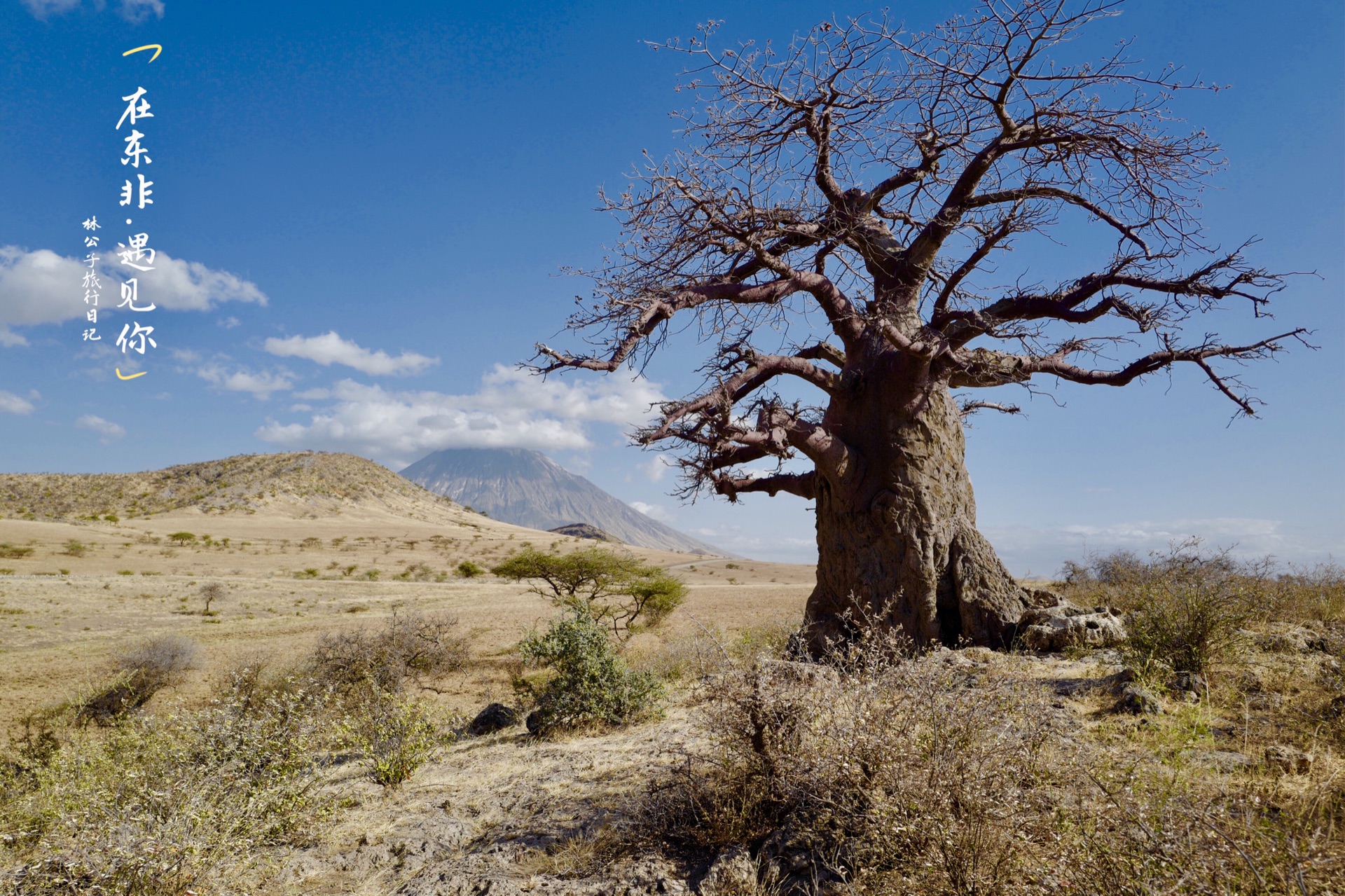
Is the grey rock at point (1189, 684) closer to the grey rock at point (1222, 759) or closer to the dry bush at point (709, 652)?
the grey rock at point (1222, 759)

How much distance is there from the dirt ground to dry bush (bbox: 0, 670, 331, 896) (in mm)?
2888

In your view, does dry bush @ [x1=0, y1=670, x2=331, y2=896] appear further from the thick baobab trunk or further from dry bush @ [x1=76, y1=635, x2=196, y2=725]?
dry bush @ [x1=76, y1=635, x2=196, y2=725]

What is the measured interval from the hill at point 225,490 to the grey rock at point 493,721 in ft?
179

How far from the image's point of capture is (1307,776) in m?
3.31

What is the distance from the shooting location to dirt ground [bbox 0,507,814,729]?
45.8 feet

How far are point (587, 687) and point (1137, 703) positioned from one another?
500 centimetres

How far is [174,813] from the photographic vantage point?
3551mm

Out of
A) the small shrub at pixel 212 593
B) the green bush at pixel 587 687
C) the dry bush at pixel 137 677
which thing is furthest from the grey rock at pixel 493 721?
the small shrub at pixel 212 593

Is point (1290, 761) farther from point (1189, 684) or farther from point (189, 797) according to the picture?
point (189, 797)

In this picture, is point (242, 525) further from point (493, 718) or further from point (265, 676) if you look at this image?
point (493, 718)

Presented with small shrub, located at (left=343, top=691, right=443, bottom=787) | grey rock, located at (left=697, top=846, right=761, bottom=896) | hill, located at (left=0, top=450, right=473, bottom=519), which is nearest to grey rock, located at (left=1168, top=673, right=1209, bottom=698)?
grey rock, located at (left=697, top=846, right=761, bottom=896)

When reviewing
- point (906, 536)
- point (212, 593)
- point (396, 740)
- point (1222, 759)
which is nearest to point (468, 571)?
point (212, 593)

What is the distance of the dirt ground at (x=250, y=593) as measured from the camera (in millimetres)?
13953

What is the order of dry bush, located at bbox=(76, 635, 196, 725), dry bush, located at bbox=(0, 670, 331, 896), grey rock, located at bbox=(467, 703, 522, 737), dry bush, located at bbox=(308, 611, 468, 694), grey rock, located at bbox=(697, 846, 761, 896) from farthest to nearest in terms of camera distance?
dry bush, located at bbox=(308, 611, 468, 694)
dry bush, located at bbox=(76, 635, 196, 725)
grey rock, located at bbox=(467, 703, 522, 737)
dry bush, located at bbox=(0, 670, 331, 896)
grey rock, located at bbox=(697, 846, 761, 896)
